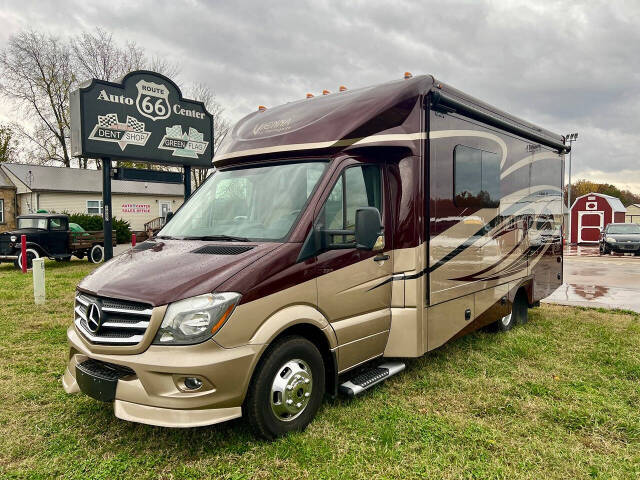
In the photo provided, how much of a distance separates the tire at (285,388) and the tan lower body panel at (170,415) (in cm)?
25

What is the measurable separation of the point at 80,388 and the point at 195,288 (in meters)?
1.27

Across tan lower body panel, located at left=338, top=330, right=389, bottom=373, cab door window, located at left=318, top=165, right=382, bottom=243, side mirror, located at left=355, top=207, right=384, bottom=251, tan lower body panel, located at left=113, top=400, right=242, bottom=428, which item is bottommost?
tan lower body panel, located at left=113, top=400, right=242, bottom=428

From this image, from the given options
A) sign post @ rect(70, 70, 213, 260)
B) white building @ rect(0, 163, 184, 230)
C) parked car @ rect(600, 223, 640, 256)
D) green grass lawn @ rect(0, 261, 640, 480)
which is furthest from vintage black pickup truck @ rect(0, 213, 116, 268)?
parked car @ rect(600, 223, 640, 256)

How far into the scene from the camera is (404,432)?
12.1 feet

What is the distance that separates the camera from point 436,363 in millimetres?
5395

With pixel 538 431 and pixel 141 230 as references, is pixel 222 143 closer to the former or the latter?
pixel 538 431

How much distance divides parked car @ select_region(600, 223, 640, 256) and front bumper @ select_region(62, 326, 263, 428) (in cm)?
2357

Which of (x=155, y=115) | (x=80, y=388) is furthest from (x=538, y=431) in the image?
(x=155, y=115)

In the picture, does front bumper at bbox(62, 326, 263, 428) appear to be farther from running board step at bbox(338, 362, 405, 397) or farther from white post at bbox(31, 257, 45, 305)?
white post at bbox(31, 257, 45, 305)

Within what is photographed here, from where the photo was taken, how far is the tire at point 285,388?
132 inches

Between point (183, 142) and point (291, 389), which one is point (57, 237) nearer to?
point (183, 142)

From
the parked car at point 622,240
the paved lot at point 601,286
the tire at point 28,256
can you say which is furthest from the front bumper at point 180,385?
the parked car at point 622,240

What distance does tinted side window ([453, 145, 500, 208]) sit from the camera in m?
5.09

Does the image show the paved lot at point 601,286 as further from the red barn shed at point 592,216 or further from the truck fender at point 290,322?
the red barn shed at point 592,216
